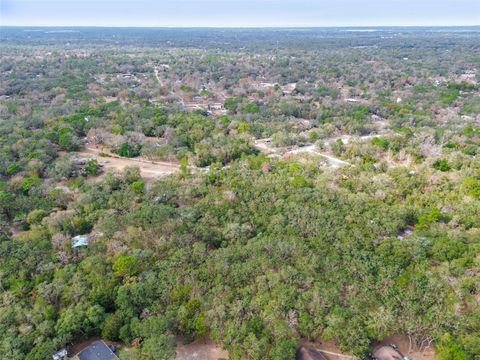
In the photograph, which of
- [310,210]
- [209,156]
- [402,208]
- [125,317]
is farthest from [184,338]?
[209,156]

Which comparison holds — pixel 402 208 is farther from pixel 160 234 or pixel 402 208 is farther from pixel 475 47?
pixel 475 47

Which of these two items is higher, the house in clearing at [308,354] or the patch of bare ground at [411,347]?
the house in clearing at [308,354]

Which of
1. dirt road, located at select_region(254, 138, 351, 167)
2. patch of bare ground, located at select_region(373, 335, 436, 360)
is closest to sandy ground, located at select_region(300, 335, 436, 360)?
patch of bare ground, located at select_region(373, 335, 436, 360)

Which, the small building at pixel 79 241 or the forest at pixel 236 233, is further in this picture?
the small building at pixel 79 241

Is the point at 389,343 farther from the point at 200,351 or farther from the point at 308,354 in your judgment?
the point at 200,351

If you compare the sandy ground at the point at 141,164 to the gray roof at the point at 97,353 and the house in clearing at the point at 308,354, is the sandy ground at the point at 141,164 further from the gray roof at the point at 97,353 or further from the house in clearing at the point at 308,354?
the house in clearing at the point at 308,354

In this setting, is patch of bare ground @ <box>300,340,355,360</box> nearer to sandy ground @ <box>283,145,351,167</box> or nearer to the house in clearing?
the house in clearing

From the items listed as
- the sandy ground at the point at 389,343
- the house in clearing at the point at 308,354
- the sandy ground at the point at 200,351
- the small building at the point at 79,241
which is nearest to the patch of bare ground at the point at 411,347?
the sandy ground at the point at 389,343
